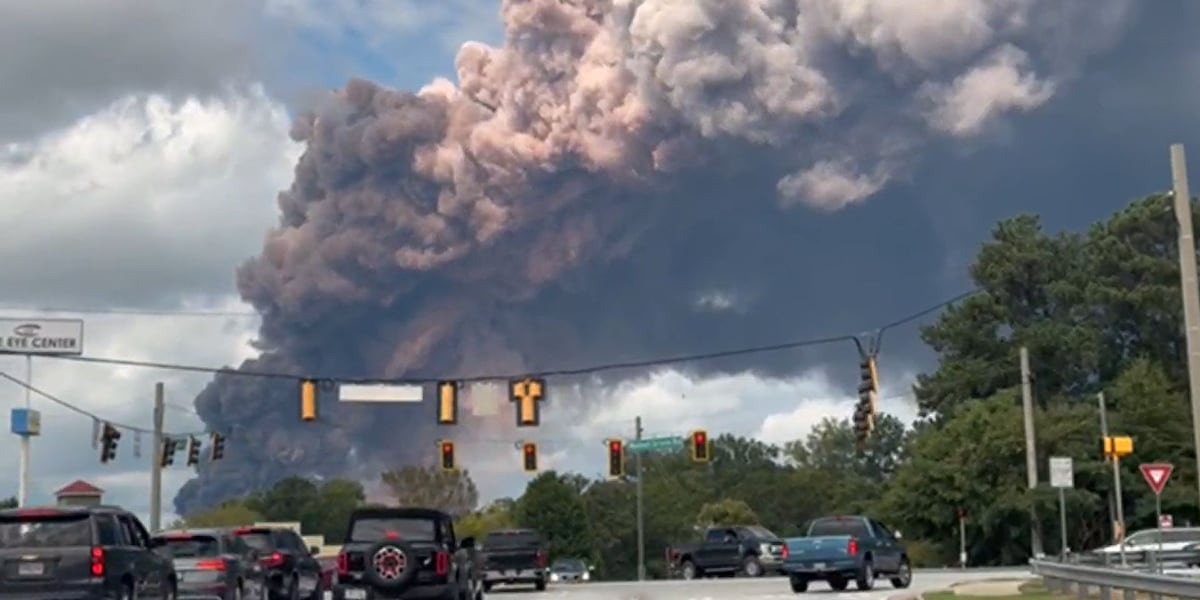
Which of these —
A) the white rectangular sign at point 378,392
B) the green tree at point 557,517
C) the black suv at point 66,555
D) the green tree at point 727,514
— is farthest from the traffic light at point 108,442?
the green tree at point 727,514

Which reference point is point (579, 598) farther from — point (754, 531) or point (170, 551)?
point (754, 531)

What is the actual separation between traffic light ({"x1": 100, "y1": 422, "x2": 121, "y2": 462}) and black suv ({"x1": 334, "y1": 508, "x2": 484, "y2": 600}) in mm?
36381

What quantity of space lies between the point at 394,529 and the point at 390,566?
1163 millimetres

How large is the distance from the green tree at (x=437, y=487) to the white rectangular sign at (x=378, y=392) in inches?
3808

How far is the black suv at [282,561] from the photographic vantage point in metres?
32.7

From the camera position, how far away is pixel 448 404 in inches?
2077

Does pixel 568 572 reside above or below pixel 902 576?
below

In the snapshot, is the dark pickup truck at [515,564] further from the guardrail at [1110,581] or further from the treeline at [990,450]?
the treeline at [990,450]

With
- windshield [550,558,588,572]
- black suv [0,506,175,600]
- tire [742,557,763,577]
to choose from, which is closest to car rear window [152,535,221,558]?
black suv [0,506,175,600]

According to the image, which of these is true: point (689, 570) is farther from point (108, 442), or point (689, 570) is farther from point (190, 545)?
point (190, 545)

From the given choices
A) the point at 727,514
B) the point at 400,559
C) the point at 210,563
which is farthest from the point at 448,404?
the point at 727,514

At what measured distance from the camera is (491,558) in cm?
4966

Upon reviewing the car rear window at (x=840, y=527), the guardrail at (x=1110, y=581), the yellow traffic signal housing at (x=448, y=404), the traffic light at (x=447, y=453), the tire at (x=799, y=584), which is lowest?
the tire at (x=799, y=584)

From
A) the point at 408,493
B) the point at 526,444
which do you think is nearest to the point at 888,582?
the point at 526,444
